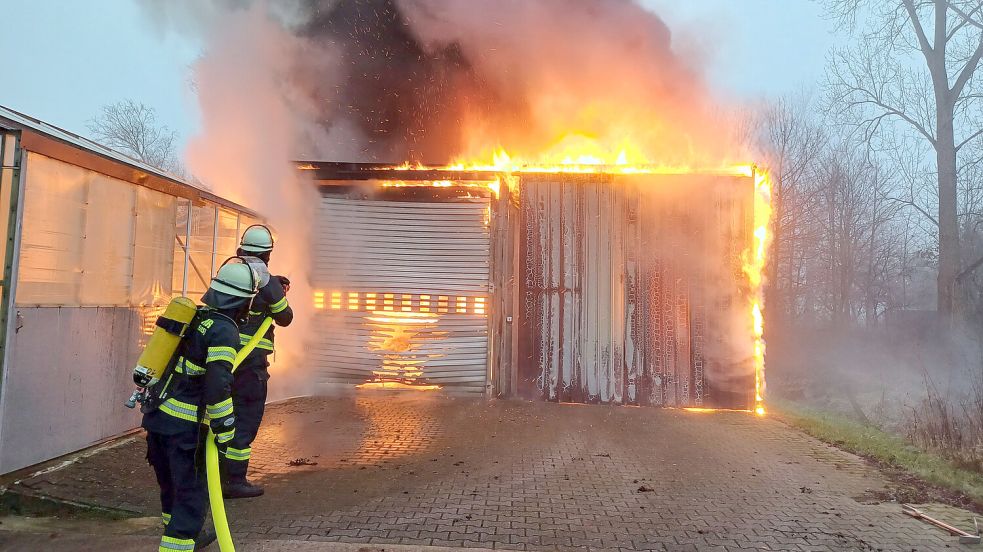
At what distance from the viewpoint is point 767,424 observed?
22.3 feet

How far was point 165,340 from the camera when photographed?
8.92 feet

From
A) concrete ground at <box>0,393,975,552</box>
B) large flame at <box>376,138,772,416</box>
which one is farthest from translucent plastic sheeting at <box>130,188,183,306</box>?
large flame at <box>376,138,772,416</box>

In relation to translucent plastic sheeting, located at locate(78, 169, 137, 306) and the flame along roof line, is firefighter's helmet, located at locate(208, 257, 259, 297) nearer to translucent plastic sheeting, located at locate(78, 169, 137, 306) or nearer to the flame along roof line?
translucent plastic sheeting, located at locate(78, 169, 137, 306)

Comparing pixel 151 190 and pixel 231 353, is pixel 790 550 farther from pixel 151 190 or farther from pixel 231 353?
pixel 151 190

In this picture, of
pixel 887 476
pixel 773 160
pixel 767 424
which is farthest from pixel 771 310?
pixel 887 476

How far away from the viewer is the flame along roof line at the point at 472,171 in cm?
757

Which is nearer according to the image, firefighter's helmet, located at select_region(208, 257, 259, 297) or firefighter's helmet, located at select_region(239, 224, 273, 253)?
firefighter's helmet, located at select_region(208, 257, 259, 297)

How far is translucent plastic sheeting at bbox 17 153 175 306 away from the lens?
421 cm

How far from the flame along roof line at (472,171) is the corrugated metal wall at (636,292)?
0.31ft

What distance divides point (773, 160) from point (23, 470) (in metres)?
22.2

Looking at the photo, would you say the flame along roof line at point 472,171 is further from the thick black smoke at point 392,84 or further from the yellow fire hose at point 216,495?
the yellow fire hose at point 216,495

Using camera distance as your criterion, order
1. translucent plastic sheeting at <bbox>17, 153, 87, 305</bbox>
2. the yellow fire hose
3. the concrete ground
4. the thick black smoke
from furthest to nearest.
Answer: the thick black smoke, translucent plastic sheeting at <bbox>17, 153, 87, 305</bbox>, the concrete ground, the yellow fire hose

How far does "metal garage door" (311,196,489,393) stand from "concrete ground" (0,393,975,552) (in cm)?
157

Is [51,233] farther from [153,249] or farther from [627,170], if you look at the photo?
[627,170]
